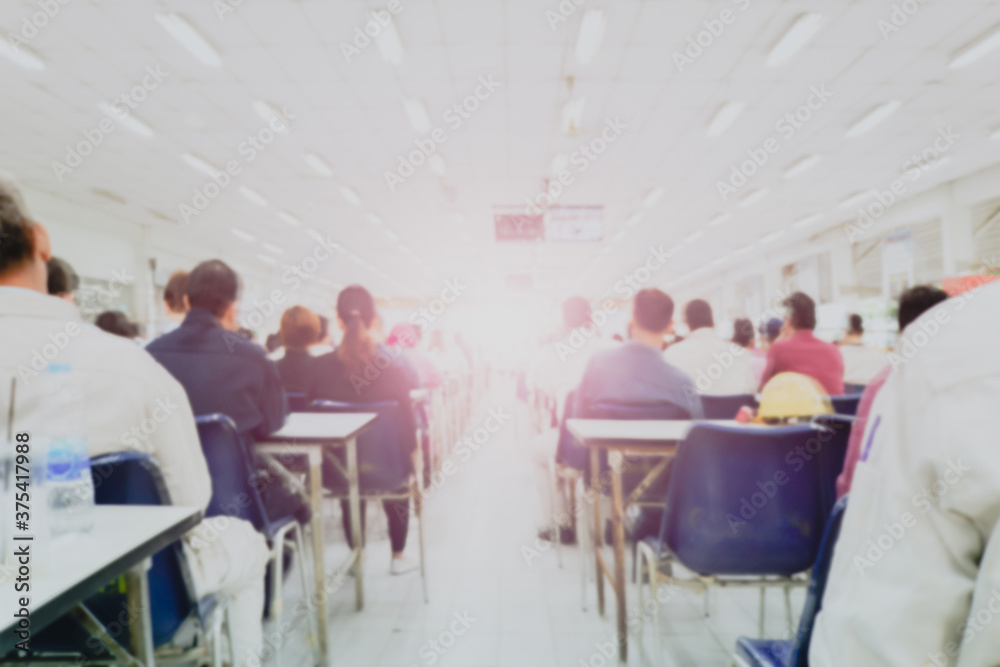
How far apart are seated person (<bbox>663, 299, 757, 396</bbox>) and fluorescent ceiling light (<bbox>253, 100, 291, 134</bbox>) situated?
170 inches

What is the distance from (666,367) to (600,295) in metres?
18.9

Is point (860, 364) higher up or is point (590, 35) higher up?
point (590, 35)

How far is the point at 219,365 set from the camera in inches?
68.9

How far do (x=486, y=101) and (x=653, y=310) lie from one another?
3.27 m

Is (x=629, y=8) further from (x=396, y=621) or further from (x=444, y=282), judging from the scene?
(x=444, y=282)

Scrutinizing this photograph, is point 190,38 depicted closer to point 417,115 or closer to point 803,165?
point 417,115

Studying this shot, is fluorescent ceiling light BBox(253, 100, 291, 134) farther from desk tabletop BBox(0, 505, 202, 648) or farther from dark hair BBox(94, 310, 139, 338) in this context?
desk tabletop BBox(0, 505, 202, 648)

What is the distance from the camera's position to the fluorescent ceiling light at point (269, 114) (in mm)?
4949

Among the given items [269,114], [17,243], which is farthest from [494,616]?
[269,114]

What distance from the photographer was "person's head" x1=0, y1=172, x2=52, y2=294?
1.00 m

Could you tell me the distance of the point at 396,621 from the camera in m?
2.18

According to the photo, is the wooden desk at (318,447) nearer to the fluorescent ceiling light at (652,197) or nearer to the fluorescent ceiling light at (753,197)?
the fluorescent ceiling light at (652,197)

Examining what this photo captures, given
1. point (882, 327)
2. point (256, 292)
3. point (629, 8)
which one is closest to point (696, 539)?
point (629, 8)

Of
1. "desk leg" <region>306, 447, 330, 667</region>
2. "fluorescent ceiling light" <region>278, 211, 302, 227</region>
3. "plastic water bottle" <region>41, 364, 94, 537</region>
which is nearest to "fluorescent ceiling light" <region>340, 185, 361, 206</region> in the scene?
"fluorescent ceiling light" <region>278, 211, 302, 227</region>
